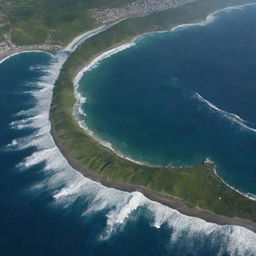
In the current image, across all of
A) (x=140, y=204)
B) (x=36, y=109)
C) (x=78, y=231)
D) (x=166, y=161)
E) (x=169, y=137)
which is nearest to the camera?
(x=78, y=231)

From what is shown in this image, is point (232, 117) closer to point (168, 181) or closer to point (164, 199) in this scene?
point (168, 181)

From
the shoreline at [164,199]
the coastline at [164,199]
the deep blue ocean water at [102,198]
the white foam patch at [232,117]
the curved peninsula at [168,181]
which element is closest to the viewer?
the deep blue ocean water at [102,198]

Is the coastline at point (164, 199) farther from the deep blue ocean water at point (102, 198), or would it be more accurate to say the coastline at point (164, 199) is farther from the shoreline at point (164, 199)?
the deep blue ocean water at point (102, 198)

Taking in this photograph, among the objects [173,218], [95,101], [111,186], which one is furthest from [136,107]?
[173,218]

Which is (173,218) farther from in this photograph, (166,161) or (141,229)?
(166,161)

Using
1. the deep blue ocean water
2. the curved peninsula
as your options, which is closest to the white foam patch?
the deep blue ocean water

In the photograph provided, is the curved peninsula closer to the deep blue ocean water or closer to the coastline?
the coastline

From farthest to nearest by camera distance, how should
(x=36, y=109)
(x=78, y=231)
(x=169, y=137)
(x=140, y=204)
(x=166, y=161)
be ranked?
(x=36, y=109), (x=169, y=137), (x=166, y=161), (x=140, y=204), (x=78, y=231)

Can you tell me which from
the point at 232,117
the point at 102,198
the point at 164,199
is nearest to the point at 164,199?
the point at 164,199

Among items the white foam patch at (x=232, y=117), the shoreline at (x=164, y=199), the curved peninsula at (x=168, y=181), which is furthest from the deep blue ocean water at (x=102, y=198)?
the curved peninsula at (x=168, y=181)
